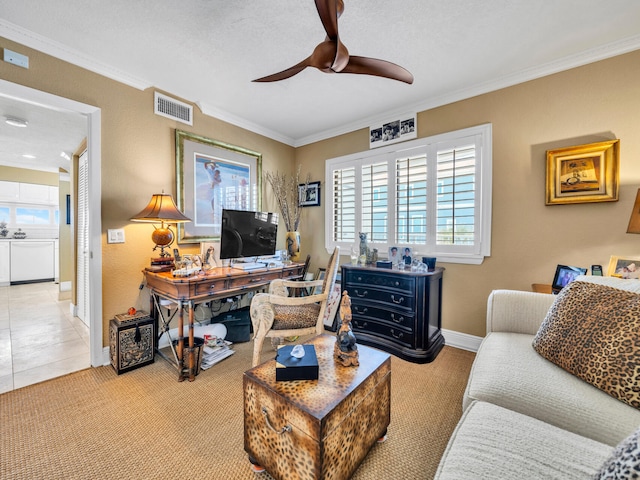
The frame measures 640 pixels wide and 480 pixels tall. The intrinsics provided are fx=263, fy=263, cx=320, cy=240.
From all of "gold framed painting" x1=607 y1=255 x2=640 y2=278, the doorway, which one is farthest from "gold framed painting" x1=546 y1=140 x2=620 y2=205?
the doorway

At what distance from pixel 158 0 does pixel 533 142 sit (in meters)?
3.00

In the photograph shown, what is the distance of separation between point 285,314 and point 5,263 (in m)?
6.96

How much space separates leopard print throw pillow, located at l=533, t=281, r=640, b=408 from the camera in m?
1.06

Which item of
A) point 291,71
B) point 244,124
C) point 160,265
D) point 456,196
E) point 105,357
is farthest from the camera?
point 244,124

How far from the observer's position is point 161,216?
7.50 feet

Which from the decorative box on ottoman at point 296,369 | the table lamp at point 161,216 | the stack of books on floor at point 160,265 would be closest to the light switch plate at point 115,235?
the table lamp at point 161,216

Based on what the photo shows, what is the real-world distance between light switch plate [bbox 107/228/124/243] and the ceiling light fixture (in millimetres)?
2192

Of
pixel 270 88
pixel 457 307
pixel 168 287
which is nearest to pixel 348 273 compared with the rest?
pixel 457 307

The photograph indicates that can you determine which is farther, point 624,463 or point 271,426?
point 271,426

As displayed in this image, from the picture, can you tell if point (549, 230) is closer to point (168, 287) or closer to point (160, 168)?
point (168, 287)

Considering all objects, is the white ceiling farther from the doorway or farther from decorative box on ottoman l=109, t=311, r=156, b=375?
decorative box on ottoman l=109, t=311, r=156, b=375

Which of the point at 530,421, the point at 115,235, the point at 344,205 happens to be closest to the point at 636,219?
the point at 530,421

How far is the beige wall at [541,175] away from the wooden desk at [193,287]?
2020 millimetres

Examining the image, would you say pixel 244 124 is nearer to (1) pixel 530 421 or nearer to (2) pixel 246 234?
(2) pixel 246 234
